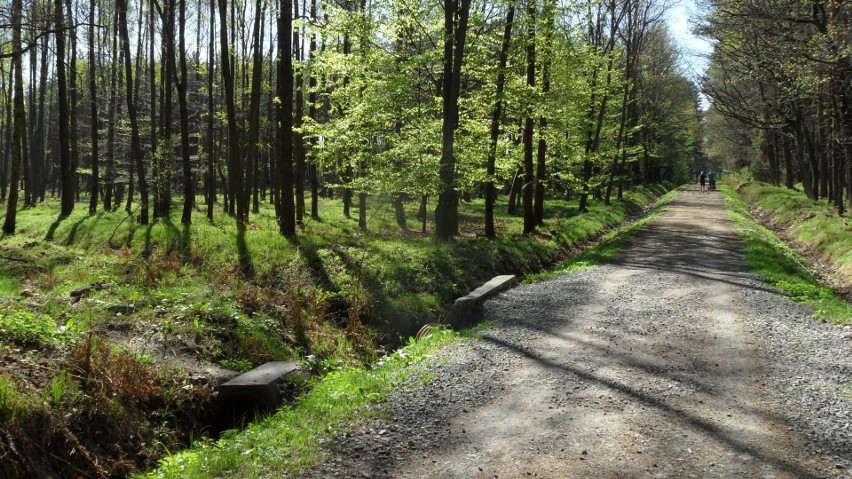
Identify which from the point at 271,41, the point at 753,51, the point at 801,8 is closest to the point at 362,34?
the point at 753,51

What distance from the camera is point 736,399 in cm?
560

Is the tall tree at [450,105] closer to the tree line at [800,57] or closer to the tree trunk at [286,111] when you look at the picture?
the tree trunk at [286,111]

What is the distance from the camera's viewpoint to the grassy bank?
195 inches

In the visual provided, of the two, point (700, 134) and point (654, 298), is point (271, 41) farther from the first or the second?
point (700, 134)

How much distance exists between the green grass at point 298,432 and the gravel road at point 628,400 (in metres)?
0.22

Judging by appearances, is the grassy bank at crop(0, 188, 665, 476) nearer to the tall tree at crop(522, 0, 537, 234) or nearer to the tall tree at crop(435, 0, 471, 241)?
the tall tree at crop(522, 0, 537, 234)

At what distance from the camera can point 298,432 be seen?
514cm

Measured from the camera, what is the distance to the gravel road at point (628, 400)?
4465 millimetres

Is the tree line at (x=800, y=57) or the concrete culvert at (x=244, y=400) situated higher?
the tree line at (x=800, y=57)

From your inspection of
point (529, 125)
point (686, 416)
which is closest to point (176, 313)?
point (686, 416)

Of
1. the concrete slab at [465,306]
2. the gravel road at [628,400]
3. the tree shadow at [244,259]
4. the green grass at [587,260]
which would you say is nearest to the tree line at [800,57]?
the green grass at [587,260]

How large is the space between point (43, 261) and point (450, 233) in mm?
9795

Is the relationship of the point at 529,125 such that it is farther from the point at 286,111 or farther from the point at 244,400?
the point at 244,400

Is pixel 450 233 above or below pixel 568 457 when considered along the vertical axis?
above
